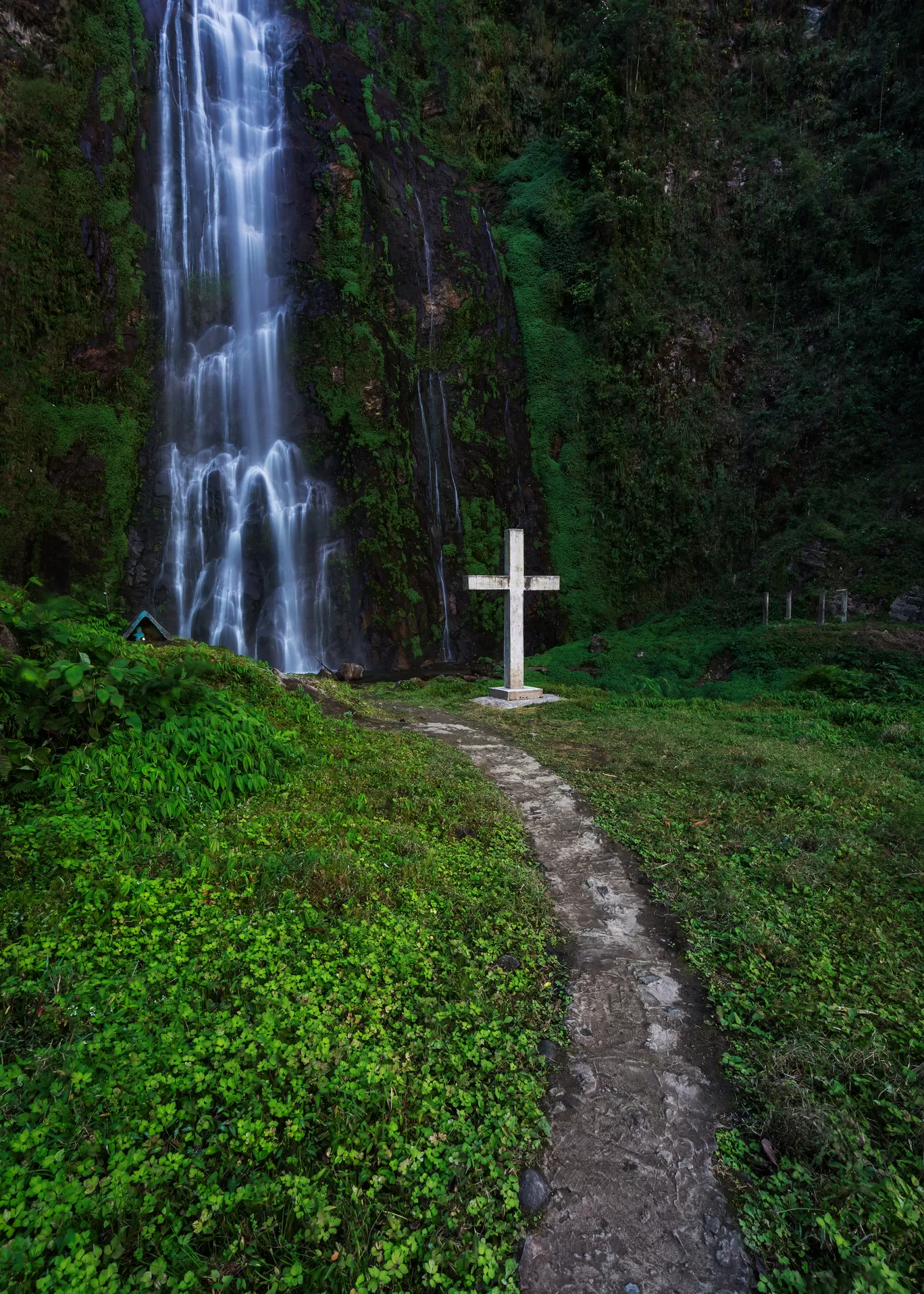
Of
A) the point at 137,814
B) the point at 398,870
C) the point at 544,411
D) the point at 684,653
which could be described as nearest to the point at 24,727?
the point at 137,814

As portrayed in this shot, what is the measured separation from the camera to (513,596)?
499 inches

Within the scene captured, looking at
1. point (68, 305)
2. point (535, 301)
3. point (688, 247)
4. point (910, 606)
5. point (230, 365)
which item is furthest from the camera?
point (688, 247)

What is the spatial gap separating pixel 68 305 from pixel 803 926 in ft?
68.8

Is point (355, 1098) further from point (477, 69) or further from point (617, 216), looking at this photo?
point (477, 69)

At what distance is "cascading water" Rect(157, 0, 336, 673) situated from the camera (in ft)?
56.3

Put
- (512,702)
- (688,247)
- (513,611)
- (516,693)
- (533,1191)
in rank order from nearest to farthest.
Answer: (533,1191) → (512,702) → (516,693) → (513,611) → (688,247)

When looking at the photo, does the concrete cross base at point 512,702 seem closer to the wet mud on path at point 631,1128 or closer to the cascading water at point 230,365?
the cascading water at point 230,365

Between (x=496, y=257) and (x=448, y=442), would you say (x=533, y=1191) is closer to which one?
(x=448, y=442)

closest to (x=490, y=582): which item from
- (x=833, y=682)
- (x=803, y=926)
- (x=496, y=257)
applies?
(x=833, y=682)

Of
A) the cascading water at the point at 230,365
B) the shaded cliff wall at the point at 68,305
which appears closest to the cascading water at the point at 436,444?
the cascading water at the point at 230,365

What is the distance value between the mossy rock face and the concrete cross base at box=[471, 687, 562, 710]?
6.94m

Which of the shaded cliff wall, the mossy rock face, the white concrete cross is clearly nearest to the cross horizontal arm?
the white concrete cross

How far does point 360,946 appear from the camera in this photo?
2.85 m

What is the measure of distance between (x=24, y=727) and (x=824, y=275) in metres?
26.3
